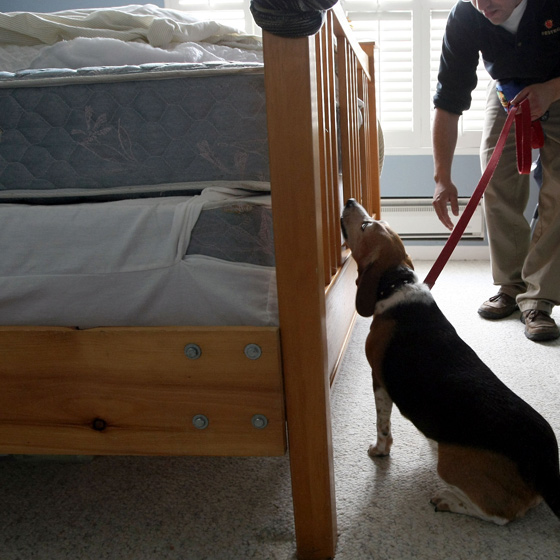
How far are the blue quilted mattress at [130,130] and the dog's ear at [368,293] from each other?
0.37m

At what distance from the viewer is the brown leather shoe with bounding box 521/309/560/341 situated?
1968 mm

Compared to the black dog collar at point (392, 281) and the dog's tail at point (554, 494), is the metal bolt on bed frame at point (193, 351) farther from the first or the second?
the dog's tail at point (554, 494)

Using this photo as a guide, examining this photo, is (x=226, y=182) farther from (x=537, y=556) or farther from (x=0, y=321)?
(x=537, y=556)

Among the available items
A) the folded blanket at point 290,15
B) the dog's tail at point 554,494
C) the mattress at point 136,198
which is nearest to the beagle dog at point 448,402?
the dog's tail at point 554,494

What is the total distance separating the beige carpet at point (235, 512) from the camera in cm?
97

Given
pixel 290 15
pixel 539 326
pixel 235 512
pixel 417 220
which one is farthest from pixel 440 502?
pixel 417 220

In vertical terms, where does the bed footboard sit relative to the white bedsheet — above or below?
below

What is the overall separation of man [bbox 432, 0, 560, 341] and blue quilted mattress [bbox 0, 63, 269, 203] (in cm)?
98

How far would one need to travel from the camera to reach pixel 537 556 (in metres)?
0.93

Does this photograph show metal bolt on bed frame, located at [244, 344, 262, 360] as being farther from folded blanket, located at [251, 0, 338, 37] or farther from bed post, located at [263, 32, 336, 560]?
folded blanket, located at [251, 0, 338, 37]

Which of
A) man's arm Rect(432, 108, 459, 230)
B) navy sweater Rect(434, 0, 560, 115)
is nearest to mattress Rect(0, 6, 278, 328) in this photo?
man's arm Rect(432, 108, 459, 230)

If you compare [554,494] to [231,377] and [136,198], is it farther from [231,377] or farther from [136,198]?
[136,198]

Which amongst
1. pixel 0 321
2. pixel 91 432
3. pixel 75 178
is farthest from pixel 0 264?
pixel 91 432

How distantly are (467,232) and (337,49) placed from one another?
2.07 m
